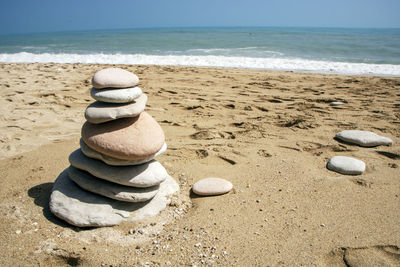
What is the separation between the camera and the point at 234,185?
2906mm

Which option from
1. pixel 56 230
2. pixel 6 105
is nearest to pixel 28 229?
pixel 56 230

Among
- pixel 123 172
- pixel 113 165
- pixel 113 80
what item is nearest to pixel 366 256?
pixel 123 172

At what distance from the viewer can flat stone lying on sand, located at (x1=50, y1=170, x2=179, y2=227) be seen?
2236mm

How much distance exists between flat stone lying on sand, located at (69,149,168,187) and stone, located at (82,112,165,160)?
19cm

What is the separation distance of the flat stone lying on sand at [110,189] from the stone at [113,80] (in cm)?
84

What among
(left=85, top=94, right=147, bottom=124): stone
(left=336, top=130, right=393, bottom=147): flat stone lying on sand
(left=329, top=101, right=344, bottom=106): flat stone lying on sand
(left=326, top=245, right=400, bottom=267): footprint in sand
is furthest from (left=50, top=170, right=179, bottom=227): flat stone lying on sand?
(left=329, top=101, right=344, bottom=106): flat stone lying on sand

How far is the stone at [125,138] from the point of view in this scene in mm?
2281

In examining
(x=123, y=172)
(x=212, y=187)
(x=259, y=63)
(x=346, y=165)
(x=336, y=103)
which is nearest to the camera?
(x=123, y=172)

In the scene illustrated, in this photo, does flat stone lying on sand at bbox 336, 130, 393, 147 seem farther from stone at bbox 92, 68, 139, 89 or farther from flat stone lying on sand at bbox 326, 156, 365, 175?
stone at bbox 92, 68, 139, 89

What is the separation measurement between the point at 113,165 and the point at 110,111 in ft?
1.60

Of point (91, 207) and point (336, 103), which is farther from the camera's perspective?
point (336, 103)

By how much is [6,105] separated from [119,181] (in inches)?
164

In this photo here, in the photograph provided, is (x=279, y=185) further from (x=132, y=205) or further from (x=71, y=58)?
(x=71, y=58)

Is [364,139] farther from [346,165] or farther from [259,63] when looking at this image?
[259,63]
